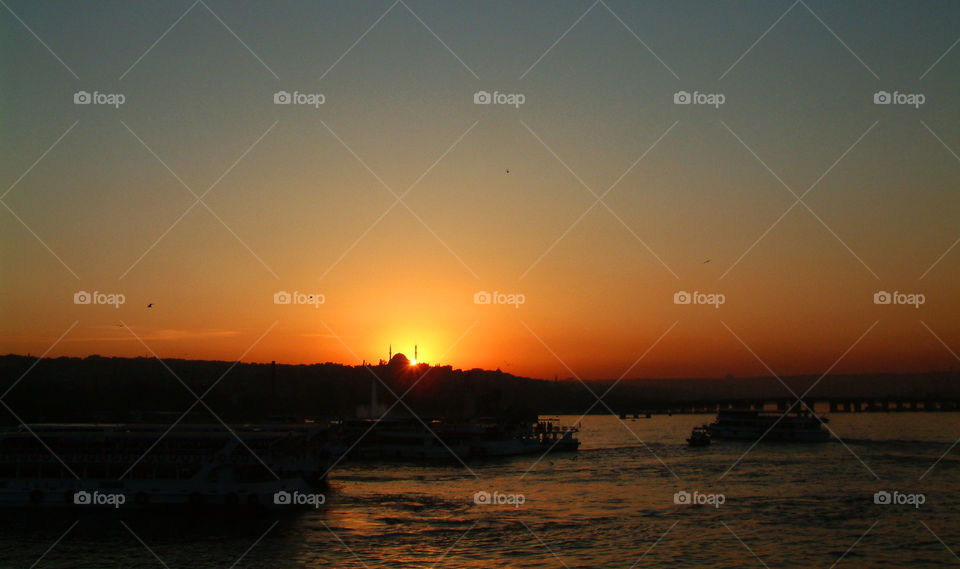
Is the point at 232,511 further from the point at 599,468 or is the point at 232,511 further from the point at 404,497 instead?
the point at 599,468

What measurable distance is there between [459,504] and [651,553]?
1180 centimetres

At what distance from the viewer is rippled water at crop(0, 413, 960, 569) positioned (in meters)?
25.6

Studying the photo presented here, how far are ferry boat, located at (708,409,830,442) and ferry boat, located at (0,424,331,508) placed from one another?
59.0m

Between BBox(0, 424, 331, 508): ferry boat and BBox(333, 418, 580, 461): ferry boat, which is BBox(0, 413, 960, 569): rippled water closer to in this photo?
BBox(0, 424, 331, 508): ferry boat

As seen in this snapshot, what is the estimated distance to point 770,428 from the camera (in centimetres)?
8438

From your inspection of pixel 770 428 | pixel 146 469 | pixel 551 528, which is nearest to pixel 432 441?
pixel 146 469

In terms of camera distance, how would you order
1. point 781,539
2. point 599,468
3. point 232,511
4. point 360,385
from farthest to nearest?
point 360,385
point 599,468
point 232,511
point 781,539

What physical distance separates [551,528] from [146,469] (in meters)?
16.1

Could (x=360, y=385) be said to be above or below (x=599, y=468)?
above

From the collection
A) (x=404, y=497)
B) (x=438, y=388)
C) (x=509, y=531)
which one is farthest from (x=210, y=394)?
(x=509, y=531)

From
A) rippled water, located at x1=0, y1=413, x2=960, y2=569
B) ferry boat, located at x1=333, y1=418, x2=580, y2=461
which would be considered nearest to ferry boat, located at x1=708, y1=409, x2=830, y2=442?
ferry boat, located at x1=333, y1=418, x2=580, y2=461

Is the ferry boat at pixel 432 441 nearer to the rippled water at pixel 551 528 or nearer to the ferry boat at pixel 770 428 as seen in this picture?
the rippled water at pixel 551 528

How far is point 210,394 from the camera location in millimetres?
A: 128750

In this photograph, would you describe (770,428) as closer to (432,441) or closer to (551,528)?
(432,441)
